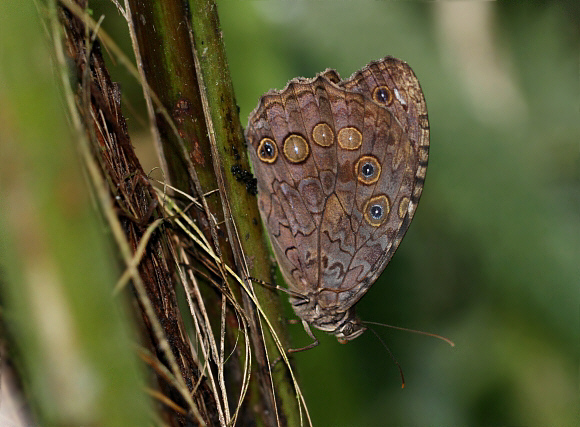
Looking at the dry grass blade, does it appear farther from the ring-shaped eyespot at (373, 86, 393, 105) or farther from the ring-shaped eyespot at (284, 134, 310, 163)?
the ring-shaped eyespot at (373, 86, 393, 105)

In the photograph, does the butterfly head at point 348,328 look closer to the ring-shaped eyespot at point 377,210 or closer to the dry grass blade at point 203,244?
the ring-shaped eyespot at point 377,210

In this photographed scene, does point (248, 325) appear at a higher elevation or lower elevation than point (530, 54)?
lower

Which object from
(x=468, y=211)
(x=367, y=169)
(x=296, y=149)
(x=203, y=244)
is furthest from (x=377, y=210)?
(x=468, y=211)

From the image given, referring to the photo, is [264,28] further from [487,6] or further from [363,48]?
[487,6]

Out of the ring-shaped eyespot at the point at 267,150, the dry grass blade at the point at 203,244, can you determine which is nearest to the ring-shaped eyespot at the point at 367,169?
the ring-shaped eyespot at the point at 267,150

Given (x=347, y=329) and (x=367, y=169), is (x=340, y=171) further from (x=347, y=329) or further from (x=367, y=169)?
(x=347, y=329)

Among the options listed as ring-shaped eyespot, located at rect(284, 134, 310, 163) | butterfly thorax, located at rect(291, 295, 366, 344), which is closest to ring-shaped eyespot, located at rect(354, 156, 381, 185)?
ring-shaped eyespot, located at rect(284, 134, 310, 163)

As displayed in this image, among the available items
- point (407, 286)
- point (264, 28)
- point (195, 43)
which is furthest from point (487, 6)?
point (195, 43)
